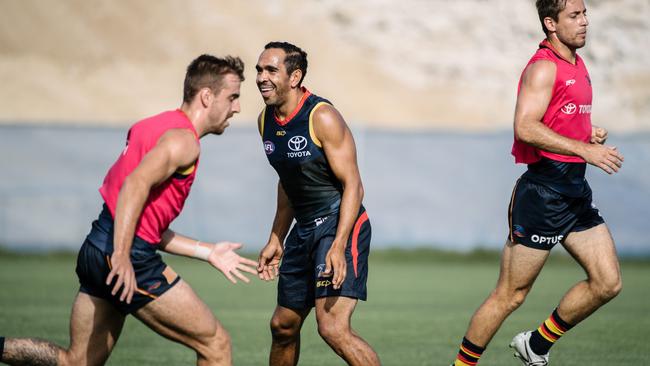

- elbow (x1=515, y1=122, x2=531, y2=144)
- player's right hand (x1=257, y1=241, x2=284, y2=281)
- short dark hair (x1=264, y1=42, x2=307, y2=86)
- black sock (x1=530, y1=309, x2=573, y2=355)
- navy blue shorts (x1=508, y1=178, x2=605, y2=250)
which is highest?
short dark hair (x1=264, y1=42, x2=307, y2=86)

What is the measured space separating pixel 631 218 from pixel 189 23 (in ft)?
101

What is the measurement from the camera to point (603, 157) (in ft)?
23.7

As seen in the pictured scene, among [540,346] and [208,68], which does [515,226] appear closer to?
[540,346]

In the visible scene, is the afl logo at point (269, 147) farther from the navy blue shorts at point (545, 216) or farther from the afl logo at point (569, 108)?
the afl logo at point (569, 108)

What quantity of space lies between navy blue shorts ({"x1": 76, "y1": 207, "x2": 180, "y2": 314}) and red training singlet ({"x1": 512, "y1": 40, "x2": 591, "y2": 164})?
295 centimetres

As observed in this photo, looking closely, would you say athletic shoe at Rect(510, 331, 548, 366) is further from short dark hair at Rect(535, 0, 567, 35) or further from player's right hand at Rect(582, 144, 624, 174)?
short dark hair at Rect(535, 0, 567, 35)

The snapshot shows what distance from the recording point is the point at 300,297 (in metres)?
7.46

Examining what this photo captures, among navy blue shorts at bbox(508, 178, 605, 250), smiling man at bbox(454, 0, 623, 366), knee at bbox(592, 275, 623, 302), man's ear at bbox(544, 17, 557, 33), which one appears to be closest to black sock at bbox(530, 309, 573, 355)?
smiling man at bbox(454, 0, 623, 366)

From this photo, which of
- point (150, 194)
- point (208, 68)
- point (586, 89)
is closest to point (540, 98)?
point (586, 89)

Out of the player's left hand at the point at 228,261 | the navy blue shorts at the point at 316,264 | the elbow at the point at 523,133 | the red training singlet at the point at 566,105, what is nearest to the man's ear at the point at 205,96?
the player's left hand at the point at 228,261

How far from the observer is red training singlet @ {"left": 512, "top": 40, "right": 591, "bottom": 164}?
7.54m

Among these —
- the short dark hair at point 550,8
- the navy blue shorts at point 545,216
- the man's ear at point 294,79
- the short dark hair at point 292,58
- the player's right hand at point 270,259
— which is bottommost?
the player's right hand at point 270,259

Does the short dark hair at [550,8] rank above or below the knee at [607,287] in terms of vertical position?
above

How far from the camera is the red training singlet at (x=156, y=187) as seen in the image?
20.0 ft
